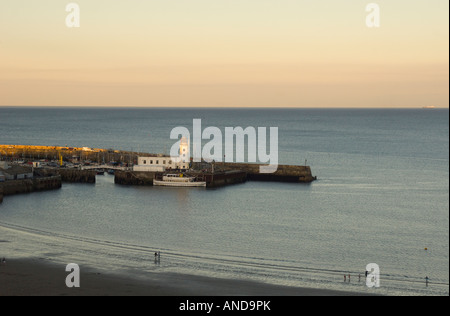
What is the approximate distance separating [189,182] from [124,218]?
25.5 meters

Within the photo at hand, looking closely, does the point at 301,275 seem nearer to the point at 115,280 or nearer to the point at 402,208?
the point at 115,280

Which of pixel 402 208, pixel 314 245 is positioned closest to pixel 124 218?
pixel 314 245

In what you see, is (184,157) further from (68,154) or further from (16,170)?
(68,154)

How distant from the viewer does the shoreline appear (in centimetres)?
3325

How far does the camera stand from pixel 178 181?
84.9 meters

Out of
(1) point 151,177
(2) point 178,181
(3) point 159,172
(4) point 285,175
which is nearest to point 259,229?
(2) point 178,181

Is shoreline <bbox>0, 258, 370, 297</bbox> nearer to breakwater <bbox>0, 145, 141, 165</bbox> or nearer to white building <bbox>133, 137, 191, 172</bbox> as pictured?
white building <bbox>133, 137, 191, 172</bbox>

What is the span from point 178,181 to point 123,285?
50191 millimetres

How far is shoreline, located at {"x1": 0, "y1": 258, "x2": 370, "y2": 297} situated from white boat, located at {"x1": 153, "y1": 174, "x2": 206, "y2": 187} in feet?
150

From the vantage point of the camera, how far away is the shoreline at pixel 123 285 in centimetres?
3325
